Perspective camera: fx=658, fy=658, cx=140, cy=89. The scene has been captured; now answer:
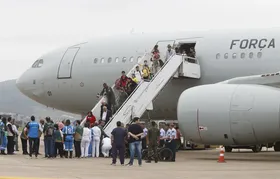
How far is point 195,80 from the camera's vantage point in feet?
77.2

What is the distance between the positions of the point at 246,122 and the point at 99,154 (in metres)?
5.02

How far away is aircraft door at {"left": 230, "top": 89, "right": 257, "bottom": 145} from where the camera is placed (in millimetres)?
18875

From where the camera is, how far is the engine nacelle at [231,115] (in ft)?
61.6

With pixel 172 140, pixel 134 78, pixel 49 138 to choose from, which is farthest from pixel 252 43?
pixel 49 138

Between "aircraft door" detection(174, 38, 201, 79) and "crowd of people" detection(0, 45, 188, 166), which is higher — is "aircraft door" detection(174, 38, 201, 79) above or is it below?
above

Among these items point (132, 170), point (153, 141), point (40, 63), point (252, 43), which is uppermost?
point (252, 43)

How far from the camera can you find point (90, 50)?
1037 inches

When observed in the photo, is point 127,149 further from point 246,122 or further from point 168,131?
point 246,122

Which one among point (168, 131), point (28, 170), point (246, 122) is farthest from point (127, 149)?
point (28, 170)

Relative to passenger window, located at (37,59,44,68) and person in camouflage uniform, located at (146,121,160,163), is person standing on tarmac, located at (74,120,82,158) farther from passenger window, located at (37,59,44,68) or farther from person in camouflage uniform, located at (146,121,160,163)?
passenger window, located at (37,59,44,68)

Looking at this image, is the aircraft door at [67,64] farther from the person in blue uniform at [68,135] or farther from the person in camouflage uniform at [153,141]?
the person in camouflage uniform at [153,141]

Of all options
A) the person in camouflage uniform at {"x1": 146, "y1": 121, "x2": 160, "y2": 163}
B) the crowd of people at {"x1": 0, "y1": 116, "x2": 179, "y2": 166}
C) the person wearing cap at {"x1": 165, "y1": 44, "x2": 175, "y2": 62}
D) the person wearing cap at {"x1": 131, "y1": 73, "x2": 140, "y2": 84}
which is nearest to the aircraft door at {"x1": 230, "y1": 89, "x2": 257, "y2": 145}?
the crowd of people at {"x1": 0, "y1": 116, "x2": 179, "y2": 166}

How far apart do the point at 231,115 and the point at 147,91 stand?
399cm

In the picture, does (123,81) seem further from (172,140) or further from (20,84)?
(20,84)
